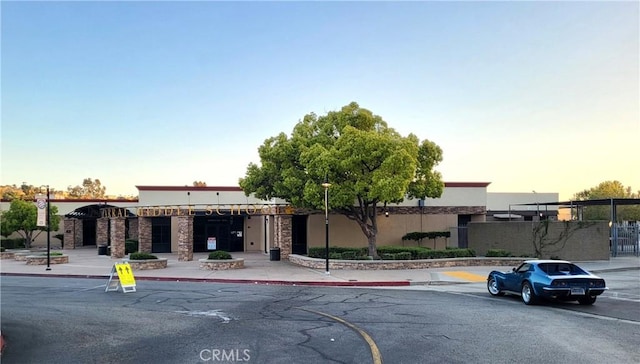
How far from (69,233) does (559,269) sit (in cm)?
4510

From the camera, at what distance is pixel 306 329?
11180 mm

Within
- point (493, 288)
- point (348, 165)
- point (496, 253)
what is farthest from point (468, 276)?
point (348, 165)

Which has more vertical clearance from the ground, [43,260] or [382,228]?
[382,228]

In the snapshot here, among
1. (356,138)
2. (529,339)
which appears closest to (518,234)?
(356,138)

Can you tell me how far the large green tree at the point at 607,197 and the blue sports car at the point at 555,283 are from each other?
170ft

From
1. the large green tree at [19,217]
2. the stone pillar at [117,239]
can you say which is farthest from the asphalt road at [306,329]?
the large green tree at [19,217]

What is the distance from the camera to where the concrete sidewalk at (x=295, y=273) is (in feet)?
70.1

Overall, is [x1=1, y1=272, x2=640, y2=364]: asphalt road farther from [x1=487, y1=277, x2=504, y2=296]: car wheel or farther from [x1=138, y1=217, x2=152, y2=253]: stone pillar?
[x1=138, y1=217, x2=152, y2=253]: stone pillar

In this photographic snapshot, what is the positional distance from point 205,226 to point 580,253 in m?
28.4

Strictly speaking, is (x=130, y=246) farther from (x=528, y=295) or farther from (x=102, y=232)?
(x=528, y=295)

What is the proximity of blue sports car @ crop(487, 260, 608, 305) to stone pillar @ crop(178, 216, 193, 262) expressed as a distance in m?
20.7

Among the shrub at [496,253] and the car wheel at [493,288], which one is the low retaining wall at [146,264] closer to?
the car wheel at [493,288]

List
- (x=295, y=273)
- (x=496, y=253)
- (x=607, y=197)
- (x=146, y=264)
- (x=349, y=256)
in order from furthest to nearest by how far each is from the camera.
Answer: (x=607, y=197) → (x=496, y=253) → (x=349, y=256) → (x=146, y=264) → (x=295, y=273)

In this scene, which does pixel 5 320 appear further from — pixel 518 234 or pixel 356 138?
pixel 518 234
